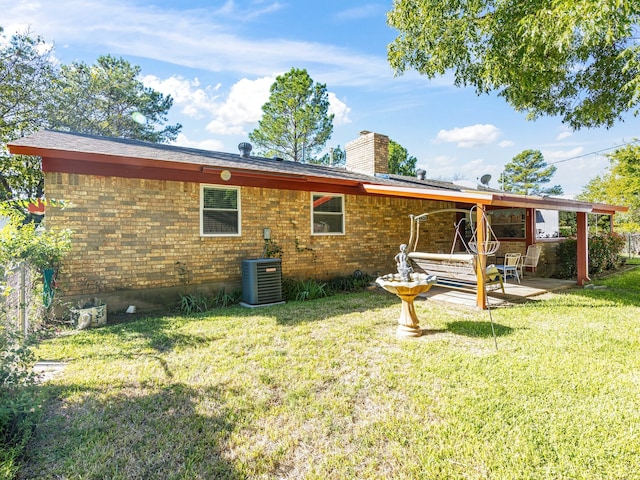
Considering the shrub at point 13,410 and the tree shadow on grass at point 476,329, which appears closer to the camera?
the shrub at point 13,410

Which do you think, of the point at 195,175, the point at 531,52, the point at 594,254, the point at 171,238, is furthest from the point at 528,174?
the point at 171,238

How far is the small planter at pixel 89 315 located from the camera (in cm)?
548

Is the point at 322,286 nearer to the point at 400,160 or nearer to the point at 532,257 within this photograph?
the point at 532,257

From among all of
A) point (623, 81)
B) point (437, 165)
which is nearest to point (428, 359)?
point (623, 81)

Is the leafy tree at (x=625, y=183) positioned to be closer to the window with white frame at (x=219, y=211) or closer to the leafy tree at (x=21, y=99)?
the window with white frame at (x=219, y=211)

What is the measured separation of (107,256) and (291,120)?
1819 cm

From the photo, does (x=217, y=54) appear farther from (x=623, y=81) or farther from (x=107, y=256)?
(x=623, y=81)

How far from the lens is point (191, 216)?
23.2ft

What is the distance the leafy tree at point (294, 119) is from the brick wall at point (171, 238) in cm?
1323

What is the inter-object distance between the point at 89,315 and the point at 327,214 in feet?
19.5

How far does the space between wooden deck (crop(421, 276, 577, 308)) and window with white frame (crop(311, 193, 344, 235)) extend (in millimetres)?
3100

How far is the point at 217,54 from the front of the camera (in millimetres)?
9281

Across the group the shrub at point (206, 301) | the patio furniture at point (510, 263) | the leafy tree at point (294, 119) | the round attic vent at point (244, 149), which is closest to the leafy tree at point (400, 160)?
the leafy tree at point (294, 119)

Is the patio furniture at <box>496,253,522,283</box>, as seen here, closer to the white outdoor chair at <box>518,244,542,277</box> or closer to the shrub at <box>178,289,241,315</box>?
the white outdoor chair at <box>518,244,542,277</box>
